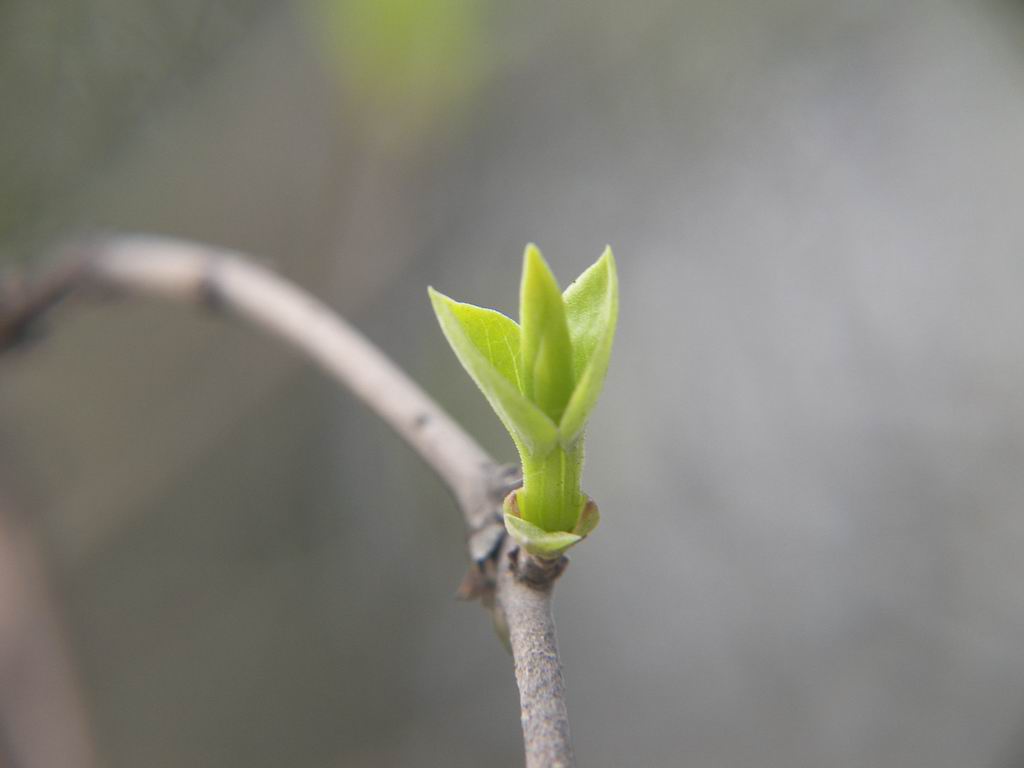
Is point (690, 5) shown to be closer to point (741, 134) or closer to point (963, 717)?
point (741, 134)

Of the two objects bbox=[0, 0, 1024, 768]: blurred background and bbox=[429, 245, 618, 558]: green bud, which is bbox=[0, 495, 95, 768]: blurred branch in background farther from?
bbox=[429, 245, 618, 558]: green bud

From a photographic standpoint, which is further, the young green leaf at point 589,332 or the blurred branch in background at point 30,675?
the blurred branch in background at point 30,675

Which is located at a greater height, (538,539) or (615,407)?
(615,407)

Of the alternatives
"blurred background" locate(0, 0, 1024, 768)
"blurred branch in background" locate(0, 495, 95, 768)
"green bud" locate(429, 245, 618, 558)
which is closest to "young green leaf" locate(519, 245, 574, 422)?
"green bud" locate(429, 245, 618, 558)

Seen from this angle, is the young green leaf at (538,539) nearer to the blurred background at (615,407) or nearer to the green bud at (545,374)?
the green bud at (545,374)

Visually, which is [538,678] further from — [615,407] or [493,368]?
[615,407]

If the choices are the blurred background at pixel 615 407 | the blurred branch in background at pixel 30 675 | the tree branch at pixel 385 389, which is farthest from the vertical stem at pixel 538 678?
the blurred background at pixel 615 407

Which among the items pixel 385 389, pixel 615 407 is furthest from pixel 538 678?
pixel 615 407

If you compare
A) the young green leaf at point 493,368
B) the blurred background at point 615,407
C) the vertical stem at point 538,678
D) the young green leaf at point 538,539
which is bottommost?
the vertical stem at point 538,678

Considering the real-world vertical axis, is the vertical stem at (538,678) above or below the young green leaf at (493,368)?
below
